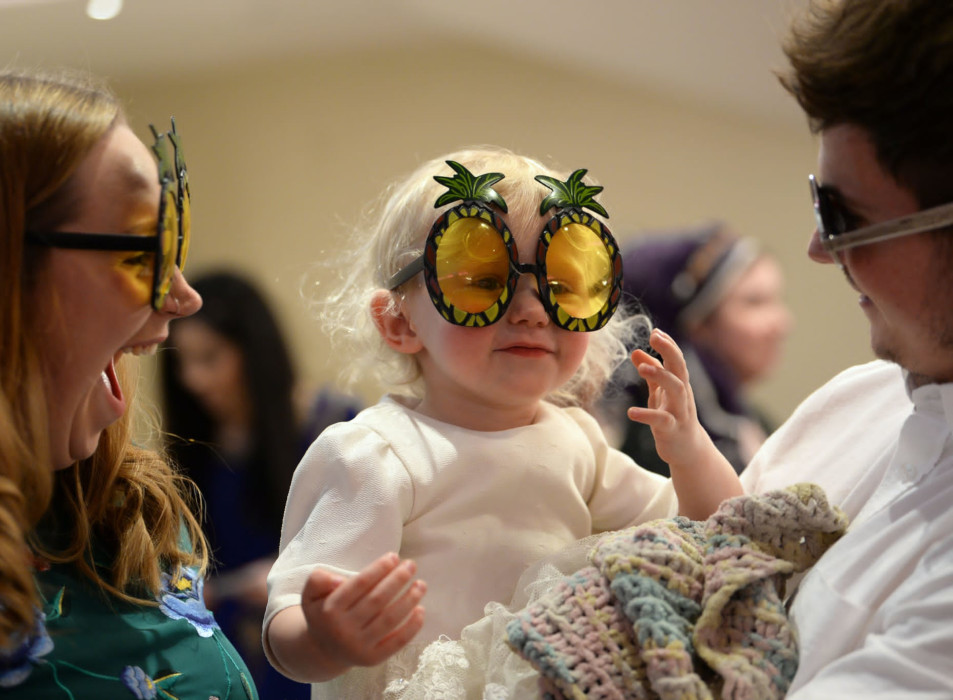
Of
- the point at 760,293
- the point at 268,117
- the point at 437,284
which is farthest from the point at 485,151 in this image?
the point at 268,117

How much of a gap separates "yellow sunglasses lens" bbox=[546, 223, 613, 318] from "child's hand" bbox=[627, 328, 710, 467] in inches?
4.4

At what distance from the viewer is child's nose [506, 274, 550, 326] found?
1.59 m

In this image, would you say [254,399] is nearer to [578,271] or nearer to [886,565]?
[578,271]

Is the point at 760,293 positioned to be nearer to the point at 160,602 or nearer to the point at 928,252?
the point at 928,252

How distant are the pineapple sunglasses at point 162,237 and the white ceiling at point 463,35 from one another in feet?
6.89

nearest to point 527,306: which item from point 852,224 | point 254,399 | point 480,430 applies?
point 480,430

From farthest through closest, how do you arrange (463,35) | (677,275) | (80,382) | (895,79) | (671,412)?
(463,35)
(677,275)
(671,412)
(80,382)
(895,79)

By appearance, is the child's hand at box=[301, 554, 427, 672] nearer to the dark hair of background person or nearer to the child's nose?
the child's nose

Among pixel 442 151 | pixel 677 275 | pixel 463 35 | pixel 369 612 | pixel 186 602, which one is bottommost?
pixel 186 602

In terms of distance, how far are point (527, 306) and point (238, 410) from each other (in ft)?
6.81

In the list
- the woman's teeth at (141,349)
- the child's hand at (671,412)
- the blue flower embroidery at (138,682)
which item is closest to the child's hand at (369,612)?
the blue flower embroidery at (138,682)

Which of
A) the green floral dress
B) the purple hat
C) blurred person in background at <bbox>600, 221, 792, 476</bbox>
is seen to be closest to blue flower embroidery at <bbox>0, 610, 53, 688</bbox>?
the green floral dress

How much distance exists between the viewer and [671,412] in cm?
163

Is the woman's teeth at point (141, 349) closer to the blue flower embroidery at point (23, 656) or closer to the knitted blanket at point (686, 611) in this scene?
the blue flower embroidery at point (23, 656)
